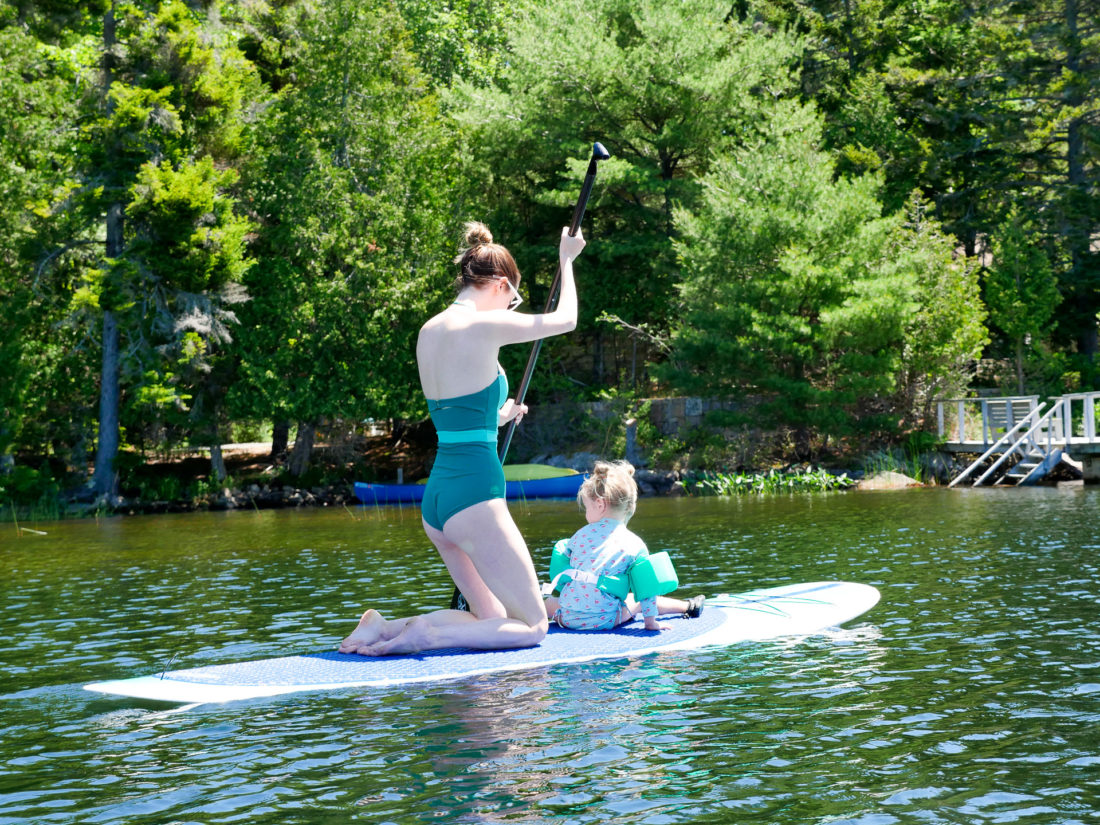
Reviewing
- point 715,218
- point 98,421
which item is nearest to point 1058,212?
point 715,218

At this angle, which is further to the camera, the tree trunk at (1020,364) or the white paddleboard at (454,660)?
the tree trunk at (1020,364)

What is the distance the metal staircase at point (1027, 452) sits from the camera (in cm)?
2422

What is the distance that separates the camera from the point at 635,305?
34906 millimetres

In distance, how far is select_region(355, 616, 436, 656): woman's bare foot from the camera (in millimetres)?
6531

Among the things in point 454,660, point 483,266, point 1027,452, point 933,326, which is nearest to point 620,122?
point 933,326

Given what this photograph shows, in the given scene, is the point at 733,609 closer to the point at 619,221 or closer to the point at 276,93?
the point at 619,221

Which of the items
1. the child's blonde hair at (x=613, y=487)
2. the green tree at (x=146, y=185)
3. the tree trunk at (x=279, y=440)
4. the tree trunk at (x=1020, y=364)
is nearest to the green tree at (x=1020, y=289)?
the tree trunk at (x=1020, y=364)

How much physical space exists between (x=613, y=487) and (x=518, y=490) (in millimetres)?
20191

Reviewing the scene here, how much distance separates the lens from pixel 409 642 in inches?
257

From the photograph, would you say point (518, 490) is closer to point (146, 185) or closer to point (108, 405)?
point (108, 405)

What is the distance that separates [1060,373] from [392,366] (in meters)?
17.9

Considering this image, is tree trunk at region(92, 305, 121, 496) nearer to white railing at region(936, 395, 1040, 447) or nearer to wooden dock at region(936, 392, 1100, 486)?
wooden dock at region(936, 392, 1100, 486)

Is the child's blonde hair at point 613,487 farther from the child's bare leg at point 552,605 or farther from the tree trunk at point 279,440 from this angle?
the tree trunk at point 279,440

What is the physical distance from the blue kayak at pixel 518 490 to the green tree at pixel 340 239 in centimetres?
367
